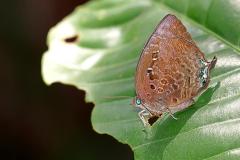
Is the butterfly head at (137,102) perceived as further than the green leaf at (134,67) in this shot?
Yes

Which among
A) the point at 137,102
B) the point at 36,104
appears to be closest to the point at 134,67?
the point at 137,102

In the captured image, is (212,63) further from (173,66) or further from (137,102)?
(137,102)

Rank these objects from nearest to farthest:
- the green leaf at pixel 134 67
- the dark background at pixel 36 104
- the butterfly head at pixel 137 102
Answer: the green leaf at pixel 134 67 → the butterfly head at pixel 137 102 → the dark background at pixel 36 104

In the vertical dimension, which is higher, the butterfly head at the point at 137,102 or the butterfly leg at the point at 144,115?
the butterfly head at the point at 137,102

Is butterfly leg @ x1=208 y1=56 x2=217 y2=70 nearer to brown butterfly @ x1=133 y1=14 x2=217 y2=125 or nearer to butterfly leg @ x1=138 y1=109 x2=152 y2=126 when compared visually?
brown butterfly @ x1=133 y1=14 x2=217 y2=125

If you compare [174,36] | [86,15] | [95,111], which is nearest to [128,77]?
[95,111]

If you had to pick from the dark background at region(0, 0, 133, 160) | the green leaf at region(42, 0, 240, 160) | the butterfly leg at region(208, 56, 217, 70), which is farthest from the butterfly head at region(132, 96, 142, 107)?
the dark background at region(0, 0, 133, 160)

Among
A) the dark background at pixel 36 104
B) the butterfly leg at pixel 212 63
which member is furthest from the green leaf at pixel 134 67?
the dark background at pixel 36 104

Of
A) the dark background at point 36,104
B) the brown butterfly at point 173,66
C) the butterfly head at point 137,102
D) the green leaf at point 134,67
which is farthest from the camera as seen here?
the dark background at point 36,104

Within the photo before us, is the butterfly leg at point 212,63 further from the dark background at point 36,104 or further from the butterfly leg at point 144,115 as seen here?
the dark background at point 36,104
